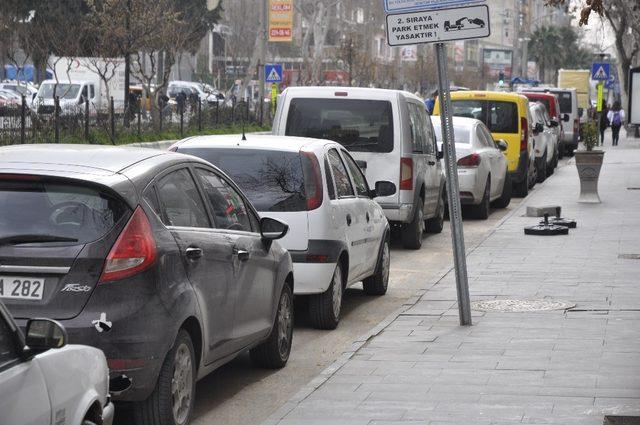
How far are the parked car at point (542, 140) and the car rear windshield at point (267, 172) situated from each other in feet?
63.2

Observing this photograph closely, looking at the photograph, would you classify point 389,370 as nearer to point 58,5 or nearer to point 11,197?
point 11,197

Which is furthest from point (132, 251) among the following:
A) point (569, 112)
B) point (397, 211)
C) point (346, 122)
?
point (569, 112)

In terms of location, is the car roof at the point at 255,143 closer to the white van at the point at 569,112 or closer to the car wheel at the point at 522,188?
the car wheel at the point at 522,188

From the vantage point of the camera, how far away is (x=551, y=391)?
8.38 m

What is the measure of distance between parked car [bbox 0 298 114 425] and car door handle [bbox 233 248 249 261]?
112 inches

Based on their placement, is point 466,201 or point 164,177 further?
point 466,201

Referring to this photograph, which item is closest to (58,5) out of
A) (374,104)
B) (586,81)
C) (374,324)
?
(586,81)

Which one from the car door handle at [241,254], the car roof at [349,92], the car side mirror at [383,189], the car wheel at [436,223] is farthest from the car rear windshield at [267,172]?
the car wheel at [436,223]

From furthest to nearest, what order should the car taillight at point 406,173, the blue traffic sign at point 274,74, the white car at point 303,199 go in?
the blue traffic sign at point 274,74 < the car taillight at point 406,173 < the white car at point 303,199

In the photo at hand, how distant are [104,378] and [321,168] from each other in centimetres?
593

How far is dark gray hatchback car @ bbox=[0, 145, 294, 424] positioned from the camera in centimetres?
671

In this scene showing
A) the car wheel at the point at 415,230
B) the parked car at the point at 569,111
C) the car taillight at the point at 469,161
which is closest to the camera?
the car wheel at the point at 415,230

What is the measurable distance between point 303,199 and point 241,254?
9.44ft

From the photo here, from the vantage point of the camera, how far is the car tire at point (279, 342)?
9.40m
